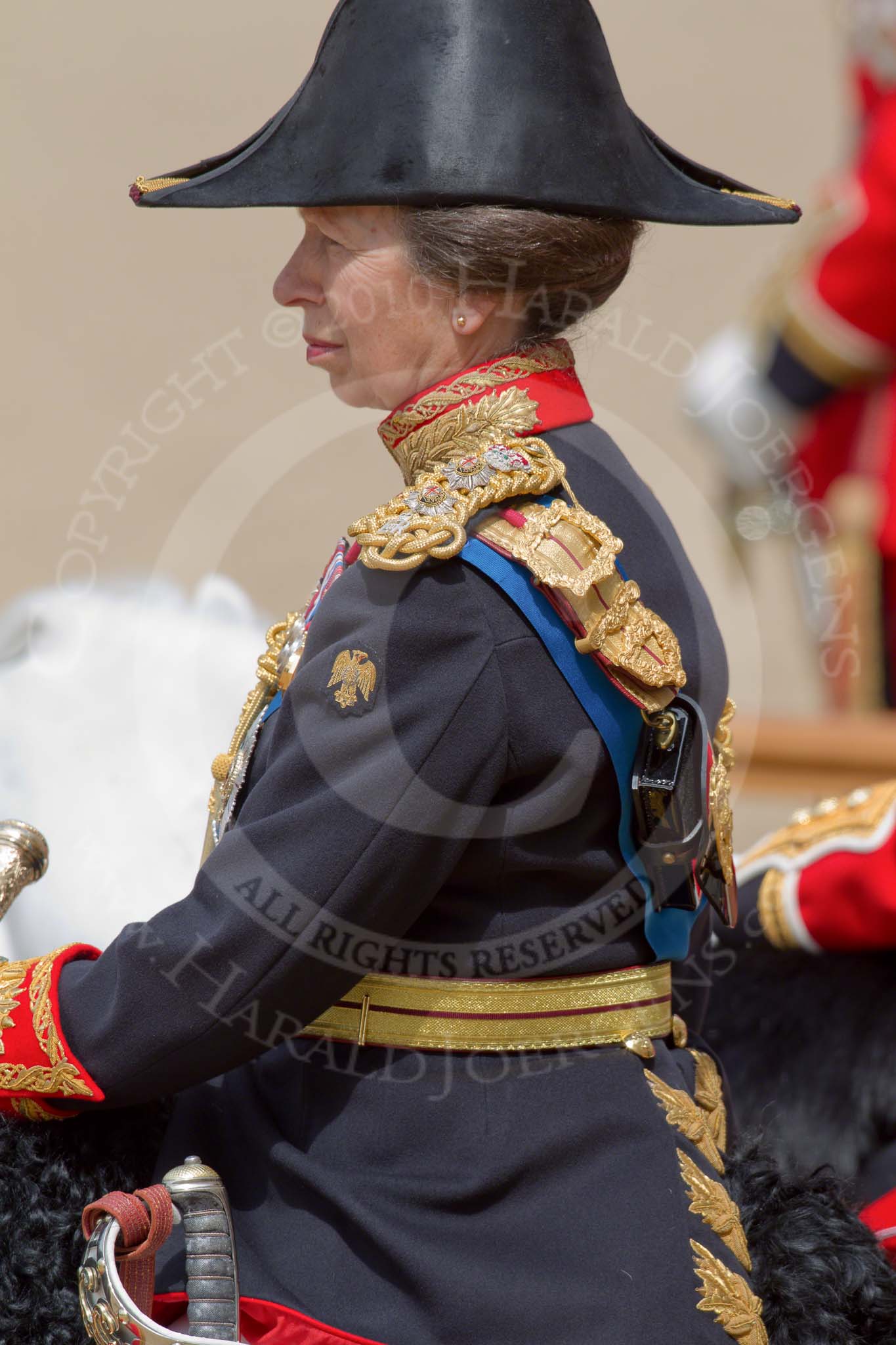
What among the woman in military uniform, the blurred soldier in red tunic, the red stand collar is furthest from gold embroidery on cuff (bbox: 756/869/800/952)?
the blurred soldier in red tunic

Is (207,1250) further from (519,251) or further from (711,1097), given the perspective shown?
(519,251)

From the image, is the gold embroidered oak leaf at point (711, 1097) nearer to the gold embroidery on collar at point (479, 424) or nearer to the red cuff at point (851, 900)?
the red cuff at point (851, 900)

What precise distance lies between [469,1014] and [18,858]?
0.41 m

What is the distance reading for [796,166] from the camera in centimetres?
628

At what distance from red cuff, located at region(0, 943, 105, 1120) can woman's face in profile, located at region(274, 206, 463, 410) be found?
0.54 m

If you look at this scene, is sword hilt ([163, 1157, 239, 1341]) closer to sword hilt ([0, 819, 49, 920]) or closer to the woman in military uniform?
the woman in military uniform

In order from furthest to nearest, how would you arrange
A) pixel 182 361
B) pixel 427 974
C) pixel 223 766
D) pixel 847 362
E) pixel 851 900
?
pixel 182 361, pixel 847 362, pixel 851 900, pixel 223 766, pixel 427 974

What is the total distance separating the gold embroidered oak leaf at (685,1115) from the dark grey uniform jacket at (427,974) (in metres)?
0.01

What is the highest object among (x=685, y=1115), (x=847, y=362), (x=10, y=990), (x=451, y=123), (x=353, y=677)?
(x=847, y=362)

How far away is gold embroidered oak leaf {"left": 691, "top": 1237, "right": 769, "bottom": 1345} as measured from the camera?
131cm

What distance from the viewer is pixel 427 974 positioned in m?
1.34

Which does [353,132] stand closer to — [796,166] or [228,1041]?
[228,1041]

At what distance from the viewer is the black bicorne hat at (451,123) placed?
4.22 feet

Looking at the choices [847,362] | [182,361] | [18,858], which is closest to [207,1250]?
[18,858]
